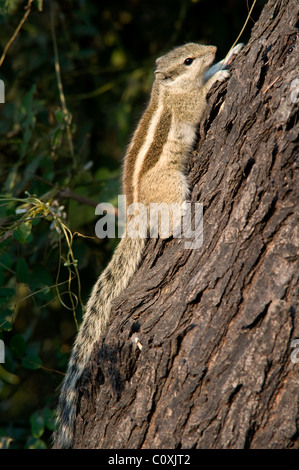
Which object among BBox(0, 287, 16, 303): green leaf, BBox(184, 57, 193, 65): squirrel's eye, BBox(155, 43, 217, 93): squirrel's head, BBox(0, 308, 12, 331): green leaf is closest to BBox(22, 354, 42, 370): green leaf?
BBox(0, 308, 12, 331): green leaf

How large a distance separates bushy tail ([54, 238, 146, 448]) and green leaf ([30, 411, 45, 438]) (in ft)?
1.98

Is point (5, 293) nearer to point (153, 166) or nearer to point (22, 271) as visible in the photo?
point (22, 271)

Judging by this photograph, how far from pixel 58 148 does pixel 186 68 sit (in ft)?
3.93

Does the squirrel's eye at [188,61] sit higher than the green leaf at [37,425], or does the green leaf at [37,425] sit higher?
the squirrel's eye at [188,61]

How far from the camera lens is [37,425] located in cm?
319

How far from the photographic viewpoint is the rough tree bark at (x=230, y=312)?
6.63 feet

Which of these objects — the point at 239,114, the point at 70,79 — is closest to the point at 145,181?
the point at 239,114

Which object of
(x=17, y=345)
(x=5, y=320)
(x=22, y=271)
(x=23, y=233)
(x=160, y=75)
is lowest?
(x=17, y=345)

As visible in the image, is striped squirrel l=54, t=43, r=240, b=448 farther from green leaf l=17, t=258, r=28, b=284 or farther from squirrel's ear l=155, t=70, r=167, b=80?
green leaf l=17, t=258, r=28, b=284

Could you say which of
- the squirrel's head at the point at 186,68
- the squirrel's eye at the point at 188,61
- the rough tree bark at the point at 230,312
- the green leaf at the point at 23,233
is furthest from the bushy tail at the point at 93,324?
the squirrel's eye at the point at 188,61

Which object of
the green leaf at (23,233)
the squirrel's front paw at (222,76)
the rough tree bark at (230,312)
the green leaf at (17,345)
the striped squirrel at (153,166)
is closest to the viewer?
the rough tree bark at (230,312)

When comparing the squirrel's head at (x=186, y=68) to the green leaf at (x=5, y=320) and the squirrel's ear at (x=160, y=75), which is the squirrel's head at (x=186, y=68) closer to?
the squirrel's ear at (x=160, y=75)

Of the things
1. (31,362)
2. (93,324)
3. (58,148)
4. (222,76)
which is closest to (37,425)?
(31,362)
